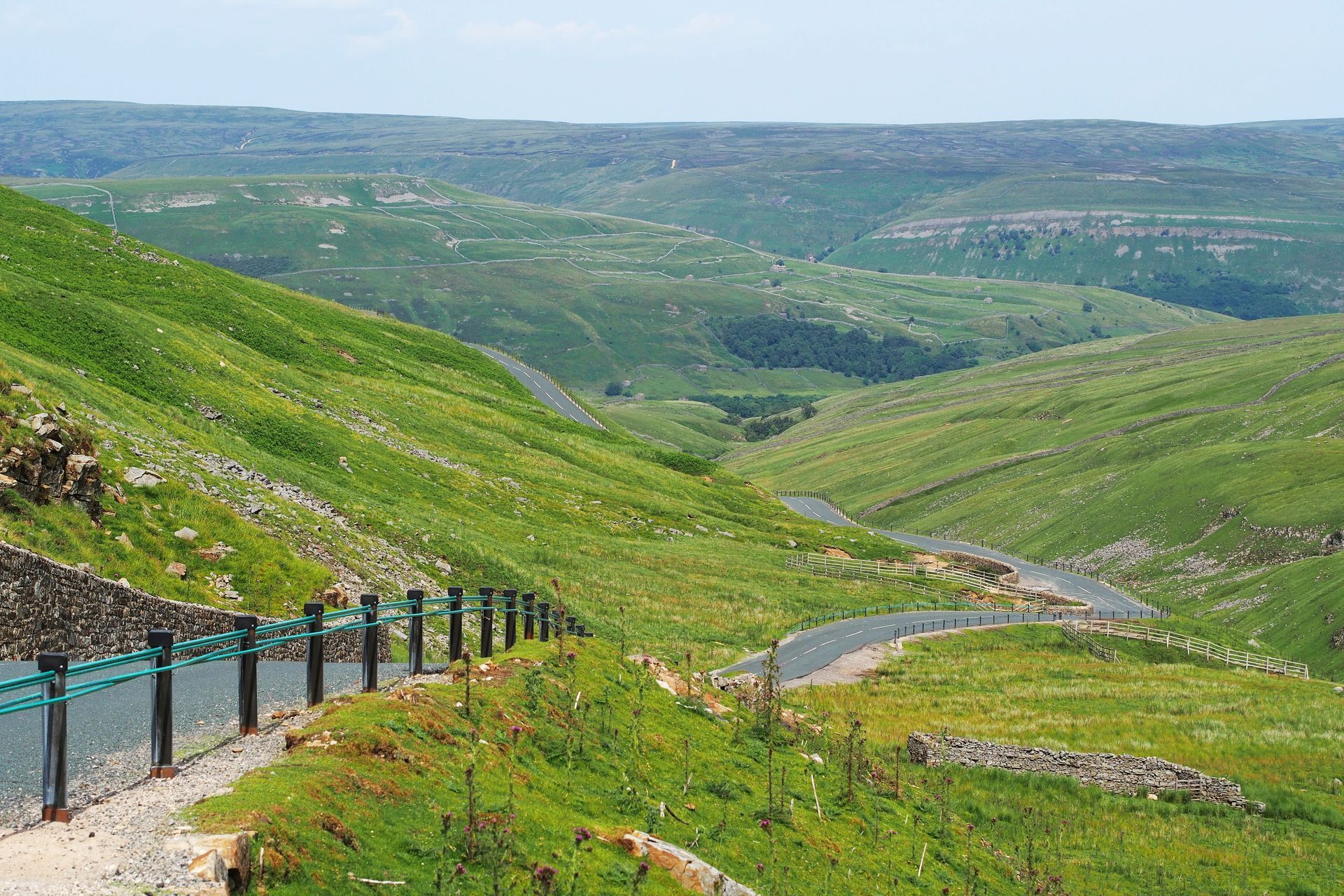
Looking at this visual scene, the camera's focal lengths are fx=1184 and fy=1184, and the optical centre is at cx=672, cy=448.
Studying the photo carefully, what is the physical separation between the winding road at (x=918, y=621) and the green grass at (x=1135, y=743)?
292 cm

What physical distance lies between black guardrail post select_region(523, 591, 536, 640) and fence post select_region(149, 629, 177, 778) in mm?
11351

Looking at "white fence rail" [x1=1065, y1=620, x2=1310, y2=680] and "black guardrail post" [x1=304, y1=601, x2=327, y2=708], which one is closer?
"black guardrail post" [x1=304, y1=601, x2=327, y2=708]

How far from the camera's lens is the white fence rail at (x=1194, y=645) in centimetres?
6212

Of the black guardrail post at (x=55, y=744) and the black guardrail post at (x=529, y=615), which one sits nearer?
the black guardrail post at (x=55, y=744)

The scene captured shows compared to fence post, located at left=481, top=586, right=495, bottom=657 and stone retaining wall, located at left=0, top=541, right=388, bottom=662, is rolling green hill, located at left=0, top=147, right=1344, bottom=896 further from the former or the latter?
stone retaining wall, located at left=0, top=541, right=388, bottom=662

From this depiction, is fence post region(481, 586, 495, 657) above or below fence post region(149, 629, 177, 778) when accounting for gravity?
below

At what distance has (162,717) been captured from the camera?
13.7 metres

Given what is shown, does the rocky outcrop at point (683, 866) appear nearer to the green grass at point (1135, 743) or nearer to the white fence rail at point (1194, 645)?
the green grass at point (1135, 743)

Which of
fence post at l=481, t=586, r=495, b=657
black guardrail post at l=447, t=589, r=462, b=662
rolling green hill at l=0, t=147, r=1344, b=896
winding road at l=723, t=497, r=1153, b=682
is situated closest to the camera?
rolling green hill at l=0, t=147, r=1344, b=896

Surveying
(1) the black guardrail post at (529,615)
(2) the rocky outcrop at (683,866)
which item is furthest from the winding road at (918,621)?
(2) the rocky outcrop at (683,866)

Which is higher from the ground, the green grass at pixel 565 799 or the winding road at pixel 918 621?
the green grass at pixel 565 799

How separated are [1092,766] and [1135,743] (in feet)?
17.2

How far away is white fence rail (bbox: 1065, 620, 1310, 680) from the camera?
204 ft

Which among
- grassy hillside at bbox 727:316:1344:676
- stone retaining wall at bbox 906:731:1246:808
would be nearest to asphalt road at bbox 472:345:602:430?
grassy hillside at bbox 727:316:1344:676
